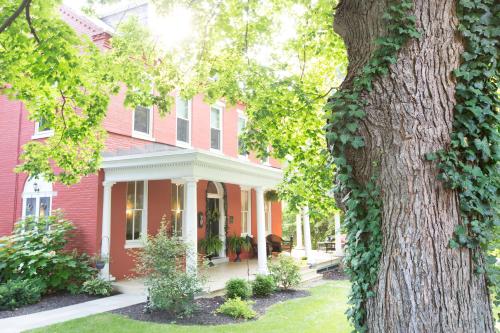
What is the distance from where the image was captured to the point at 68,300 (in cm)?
959

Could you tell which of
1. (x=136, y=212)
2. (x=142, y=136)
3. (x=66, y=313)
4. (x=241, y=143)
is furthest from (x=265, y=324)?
(x=142, y=136)

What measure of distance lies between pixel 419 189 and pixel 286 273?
8.43m

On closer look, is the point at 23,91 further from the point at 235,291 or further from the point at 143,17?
the point at 143,17

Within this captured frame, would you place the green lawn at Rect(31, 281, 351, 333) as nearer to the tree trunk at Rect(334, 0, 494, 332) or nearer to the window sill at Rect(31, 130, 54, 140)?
the tree trunk at Rect(334, 0, 494, 332)

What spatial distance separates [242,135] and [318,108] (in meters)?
2.06

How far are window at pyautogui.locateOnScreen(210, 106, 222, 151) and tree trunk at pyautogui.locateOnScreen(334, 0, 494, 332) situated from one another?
12.3 m

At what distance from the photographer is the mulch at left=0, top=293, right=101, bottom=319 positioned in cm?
853

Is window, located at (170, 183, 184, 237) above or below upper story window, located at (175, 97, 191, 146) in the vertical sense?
below

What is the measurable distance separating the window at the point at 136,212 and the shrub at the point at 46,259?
1.48m

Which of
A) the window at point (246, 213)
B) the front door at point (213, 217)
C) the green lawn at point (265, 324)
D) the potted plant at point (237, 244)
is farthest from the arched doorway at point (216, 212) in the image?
the green lawn at point (265, 324)

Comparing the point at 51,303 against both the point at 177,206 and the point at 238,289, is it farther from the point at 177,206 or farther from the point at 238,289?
the point at 177,206

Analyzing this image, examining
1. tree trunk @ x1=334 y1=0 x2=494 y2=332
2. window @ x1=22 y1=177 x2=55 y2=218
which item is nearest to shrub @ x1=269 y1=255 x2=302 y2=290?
window @ x1=22 y1=177 x2=55 y2=218

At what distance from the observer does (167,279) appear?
805 cm

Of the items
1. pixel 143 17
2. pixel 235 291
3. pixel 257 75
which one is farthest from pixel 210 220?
pixel 257 75
